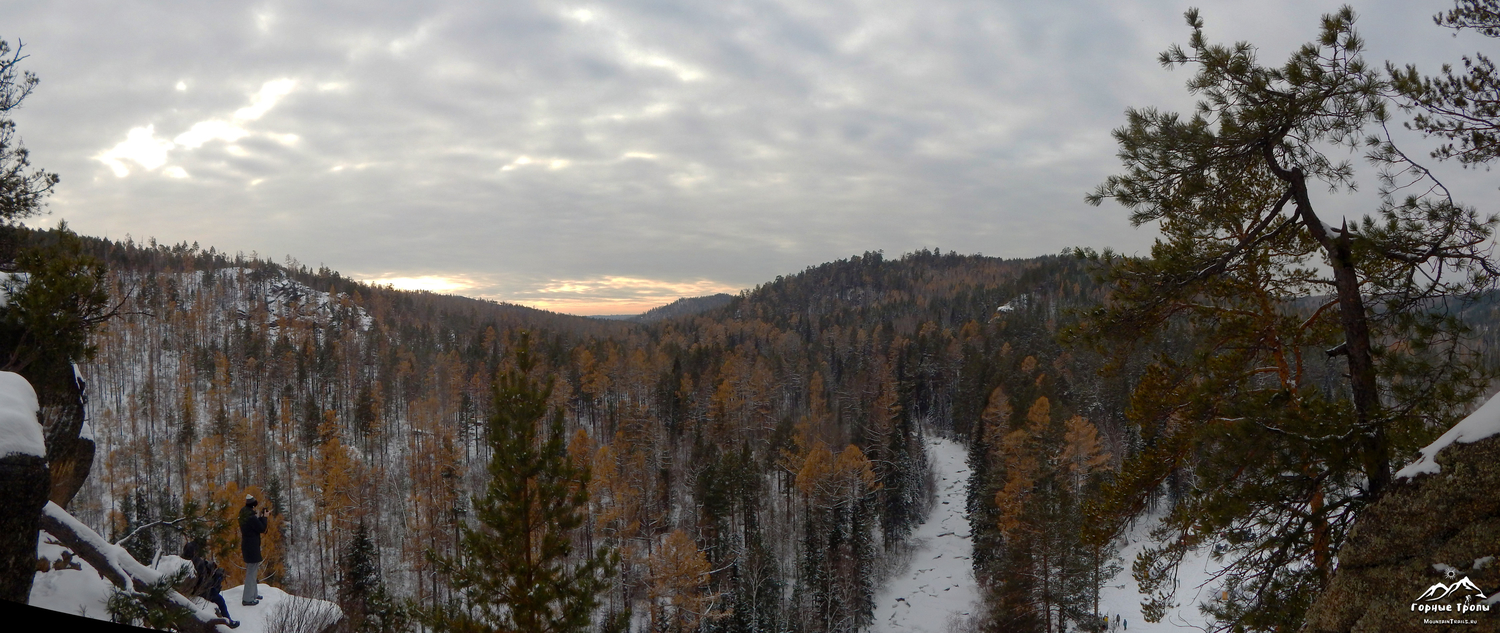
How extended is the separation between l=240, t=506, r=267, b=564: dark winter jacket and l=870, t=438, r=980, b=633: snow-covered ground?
94.8 feet

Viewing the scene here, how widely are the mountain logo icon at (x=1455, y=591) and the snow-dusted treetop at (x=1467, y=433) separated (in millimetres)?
837

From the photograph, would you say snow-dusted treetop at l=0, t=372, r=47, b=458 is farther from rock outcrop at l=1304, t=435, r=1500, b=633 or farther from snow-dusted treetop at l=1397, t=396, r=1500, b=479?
snow-dusted treetop at l=1397, t=396, r=1500, b=479

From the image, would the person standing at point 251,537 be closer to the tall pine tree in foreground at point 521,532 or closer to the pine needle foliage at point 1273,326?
the tall pine tree in foreground at point 521,532

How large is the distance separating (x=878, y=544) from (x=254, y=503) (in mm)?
36930

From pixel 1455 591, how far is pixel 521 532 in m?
10.3

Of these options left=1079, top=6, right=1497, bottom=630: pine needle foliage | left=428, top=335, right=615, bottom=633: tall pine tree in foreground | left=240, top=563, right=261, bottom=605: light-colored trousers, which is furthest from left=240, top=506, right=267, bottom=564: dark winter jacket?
left=1079, top=6, right=1497, bottom=630: pine needle foliage

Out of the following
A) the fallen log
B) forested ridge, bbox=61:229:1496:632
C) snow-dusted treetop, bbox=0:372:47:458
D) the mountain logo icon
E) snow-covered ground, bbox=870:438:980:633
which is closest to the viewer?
the mountain logo icon

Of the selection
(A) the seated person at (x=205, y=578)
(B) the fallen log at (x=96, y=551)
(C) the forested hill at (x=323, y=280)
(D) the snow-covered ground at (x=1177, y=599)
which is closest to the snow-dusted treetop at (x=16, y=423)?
(B) the fallen log at (x=96, y=551)

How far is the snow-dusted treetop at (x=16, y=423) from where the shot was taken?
5391 millimetres

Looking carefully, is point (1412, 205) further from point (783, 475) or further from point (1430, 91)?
point (783, 475)

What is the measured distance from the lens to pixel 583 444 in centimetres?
3572

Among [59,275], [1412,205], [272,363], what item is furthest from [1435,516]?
[272,363]

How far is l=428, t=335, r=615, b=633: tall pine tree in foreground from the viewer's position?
31.9 feet

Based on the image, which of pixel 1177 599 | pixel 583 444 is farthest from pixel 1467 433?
pixel 583 444
